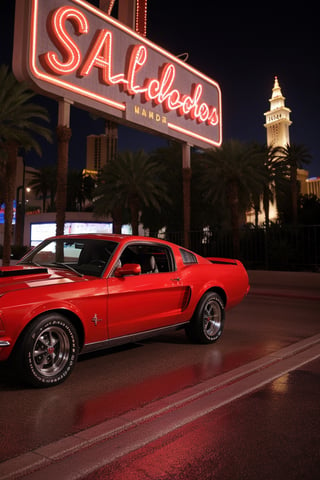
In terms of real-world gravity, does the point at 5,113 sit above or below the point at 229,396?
above

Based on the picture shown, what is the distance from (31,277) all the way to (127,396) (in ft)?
5.55

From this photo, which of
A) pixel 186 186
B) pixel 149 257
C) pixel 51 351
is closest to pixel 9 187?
pixel 186 186

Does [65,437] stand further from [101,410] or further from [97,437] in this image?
[101,410]

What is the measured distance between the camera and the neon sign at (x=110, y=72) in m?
17.4

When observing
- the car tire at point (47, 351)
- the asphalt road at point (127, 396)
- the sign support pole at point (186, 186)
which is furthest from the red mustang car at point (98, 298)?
the sign support pole at point (186, 186)

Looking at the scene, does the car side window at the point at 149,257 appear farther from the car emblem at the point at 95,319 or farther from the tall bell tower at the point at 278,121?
the tall bell tower at the point at 278,121

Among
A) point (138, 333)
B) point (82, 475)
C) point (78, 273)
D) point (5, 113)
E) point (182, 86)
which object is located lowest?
point (82, 475)

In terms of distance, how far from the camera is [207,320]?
648 cm

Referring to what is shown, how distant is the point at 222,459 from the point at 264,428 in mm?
673

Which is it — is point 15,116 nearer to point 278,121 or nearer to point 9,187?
point 9,187

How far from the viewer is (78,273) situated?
4.91 metres

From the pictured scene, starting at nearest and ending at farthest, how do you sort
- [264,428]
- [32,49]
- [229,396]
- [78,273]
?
[264,428] < [229,396] < [78,273] < [32,49]

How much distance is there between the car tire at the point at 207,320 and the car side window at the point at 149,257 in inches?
33.0

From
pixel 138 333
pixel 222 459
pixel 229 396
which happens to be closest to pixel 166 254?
pixel 138 333
